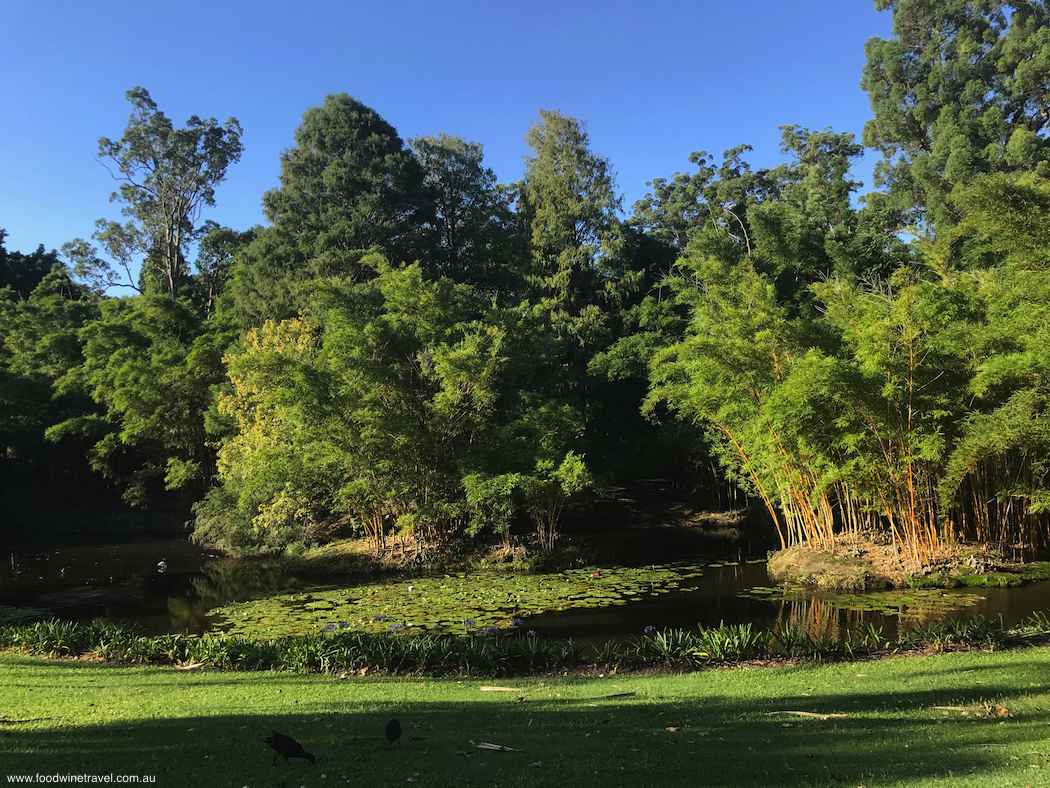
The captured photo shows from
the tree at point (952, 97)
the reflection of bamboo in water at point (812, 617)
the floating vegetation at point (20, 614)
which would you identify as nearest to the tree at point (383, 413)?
the floating vegetation at point (20, 614)

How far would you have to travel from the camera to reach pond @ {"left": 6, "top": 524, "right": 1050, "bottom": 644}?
1093cm

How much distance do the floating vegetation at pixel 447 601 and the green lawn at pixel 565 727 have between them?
3.61 metres

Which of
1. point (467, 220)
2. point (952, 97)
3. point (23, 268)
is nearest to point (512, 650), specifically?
point (467, 220)

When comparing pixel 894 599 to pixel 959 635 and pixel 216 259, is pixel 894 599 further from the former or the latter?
pixel 216 259

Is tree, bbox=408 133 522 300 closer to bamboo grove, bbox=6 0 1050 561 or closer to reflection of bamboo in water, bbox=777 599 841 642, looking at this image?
bamboo grove, bbox=6 0 1050 561

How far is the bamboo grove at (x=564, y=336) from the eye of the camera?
12.4 meters

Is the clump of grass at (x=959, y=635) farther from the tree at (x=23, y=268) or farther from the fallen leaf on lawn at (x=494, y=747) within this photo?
the tree at (x=23, y=268)

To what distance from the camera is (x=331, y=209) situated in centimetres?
2786

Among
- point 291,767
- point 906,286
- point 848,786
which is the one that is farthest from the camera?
point 906,286

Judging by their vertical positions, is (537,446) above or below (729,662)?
above

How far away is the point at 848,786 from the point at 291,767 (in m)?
3.46

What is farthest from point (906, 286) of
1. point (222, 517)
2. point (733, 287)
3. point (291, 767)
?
point (222, 517)

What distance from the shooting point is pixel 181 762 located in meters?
4.24

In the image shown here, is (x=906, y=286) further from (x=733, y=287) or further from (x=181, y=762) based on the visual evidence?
(x=181, y=762)
